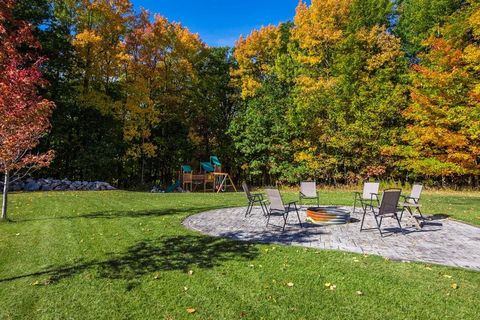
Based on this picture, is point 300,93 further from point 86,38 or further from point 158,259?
point 158,259

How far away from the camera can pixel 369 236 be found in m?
6.23

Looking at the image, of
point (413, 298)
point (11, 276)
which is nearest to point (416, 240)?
point (413, 298)

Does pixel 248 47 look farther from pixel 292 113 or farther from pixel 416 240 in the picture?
pixel 416 240

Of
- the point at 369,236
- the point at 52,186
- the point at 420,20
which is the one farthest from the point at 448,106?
the point at 52,186

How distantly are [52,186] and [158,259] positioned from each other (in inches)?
479

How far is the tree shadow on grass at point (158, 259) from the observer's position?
4215mm

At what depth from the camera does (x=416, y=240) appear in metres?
5.97

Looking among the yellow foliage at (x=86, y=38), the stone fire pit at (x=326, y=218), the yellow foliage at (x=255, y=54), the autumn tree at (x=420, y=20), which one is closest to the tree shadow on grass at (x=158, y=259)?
the stone fire pit at (x=326, y=218)

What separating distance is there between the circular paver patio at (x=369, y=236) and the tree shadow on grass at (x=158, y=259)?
0.70 m

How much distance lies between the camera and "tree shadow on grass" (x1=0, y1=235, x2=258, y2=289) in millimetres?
4215

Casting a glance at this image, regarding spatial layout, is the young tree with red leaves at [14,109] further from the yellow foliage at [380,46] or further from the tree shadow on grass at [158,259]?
the yellow foliage at [380,46]

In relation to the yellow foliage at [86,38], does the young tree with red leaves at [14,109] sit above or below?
below

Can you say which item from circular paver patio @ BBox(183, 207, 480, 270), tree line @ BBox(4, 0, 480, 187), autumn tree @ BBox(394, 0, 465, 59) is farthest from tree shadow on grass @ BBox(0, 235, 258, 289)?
autumn tree @ BBox(394, 0, 465, 59)

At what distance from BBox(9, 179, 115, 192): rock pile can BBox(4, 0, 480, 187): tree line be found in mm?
1646
